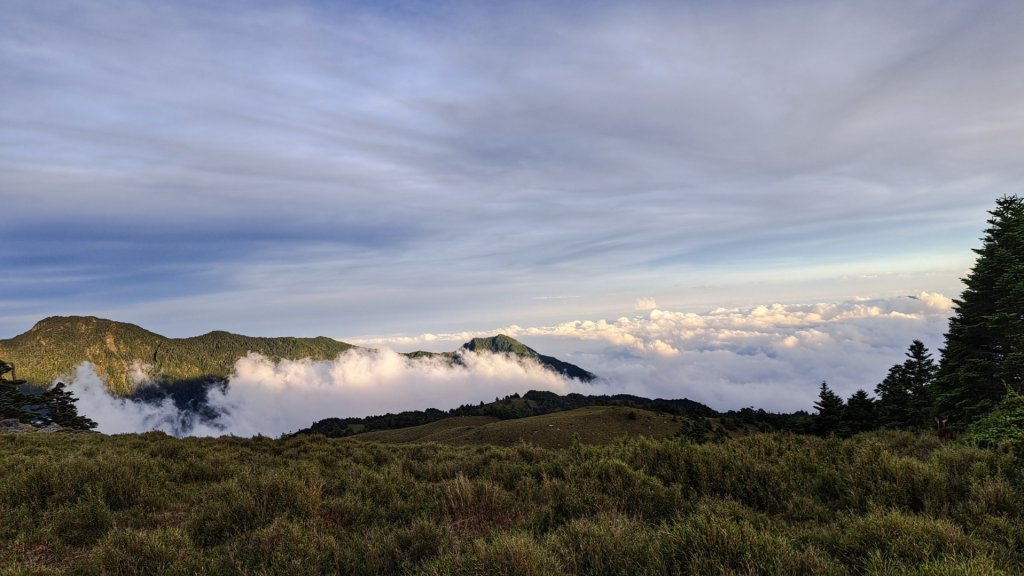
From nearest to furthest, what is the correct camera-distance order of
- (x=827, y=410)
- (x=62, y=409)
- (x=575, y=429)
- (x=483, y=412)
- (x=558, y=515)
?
1. (x=558, y=515)
2. (x=827, y=410)
3. (x=62, y=409)
4. (x=575, y=429)
5. (x=483, y=412)

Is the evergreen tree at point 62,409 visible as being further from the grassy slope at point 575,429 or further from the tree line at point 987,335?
the tree line at point 987,335

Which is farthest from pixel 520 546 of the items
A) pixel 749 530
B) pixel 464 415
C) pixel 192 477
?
pixel 464 415

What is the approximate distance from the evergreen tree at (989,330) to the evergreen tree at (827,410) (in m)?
14.1

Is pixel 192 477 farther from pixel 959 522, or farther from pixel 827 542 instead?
pixel 959 522

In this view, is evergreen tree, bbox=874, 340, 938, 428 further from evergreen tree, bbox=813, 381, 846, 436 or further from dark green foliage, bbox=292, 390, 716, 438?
dark green foliage, bbox=292, 390, 716, 438

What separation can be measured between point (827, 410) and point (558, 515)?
5613cm

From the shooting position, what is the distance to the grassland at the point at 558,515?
5281 mm

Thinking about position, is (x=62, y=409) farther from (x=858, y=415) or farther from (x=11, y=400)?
(x=858, y=415)

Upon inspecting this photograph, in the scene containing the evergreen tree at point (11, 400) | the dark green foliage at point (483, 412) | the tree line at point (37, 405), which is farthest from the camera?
the dark green foliage at point (483, 412)

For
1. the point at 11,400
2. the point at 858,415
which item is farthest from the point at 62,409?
the point at 858,415

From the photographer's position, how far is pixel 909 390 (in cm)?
4525

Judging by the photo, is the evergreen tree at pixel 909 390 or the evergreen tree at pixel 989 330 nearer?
the evergreen tree at pixel 989 330

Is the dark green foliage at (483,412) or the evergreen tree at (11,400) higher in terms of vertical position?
the evergreen tree at (11,400)

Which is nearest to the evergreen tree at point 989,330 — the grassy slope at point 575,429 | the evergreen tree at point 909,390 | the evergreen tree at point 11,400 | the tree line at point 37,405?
the evergreen tree at point 909,390
